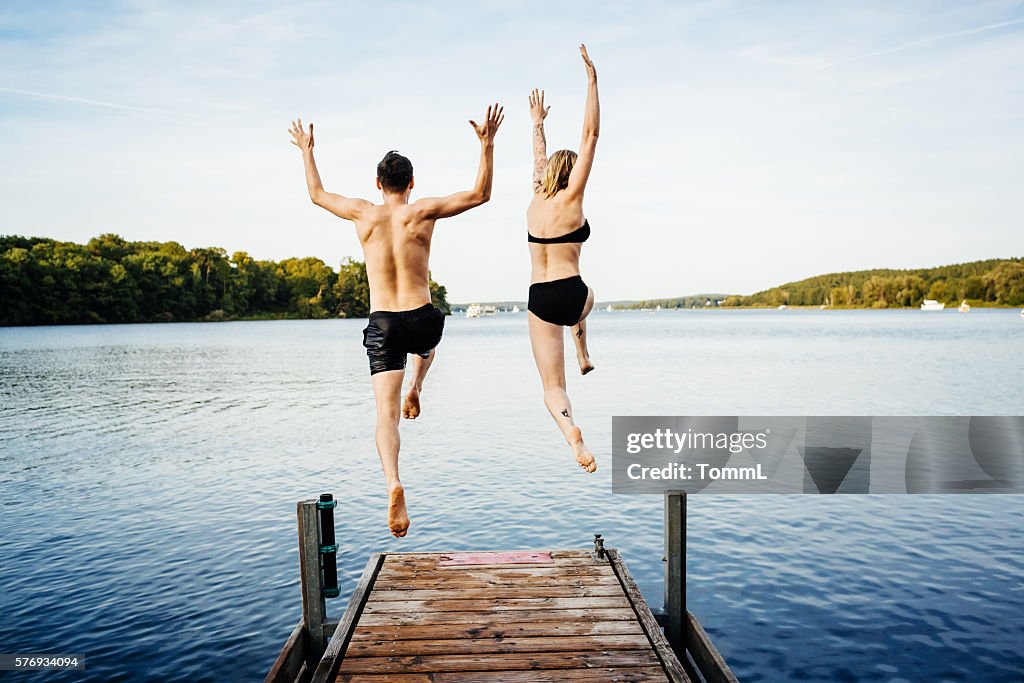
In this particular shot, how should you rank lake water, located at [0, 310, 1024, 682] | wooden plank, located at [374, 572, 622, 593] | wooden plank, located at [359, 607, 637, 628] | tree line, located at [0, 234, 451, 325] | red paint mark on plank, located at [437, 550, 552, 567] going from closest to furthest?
wooden plank, located at [359, 607, 637, 628]
wooden plank, located at [374, 572, 622, 593]
red paint mark on plank, located at [437, 550, 552, 567]
lake water, located at [0, 310, 1024, 682]
tree line, located at [0, 234, 451, 325]

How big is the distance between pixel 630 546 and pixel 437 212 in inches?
565

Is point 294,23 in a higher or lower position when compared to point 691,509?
higher

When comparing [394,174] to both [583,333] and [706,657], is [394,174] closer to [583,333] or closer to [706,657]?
[583,333]

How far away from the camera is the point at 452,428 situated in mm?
34844

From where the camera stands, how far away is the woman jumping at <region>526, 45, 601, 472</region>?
188 inches

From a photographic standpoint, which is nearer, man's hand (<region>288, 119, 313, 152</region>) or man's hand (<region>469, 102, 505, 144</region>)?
man's hand (<region>469, 102, 505, 144</region>)

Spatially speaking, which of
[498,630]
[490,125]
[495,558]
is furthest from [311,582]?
[490,125]

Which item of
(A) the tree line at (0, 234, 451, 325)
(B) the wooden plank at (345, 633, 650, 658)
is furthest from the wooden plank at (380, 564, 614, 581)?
(A) the tree line at (0, 234, 451, 325)

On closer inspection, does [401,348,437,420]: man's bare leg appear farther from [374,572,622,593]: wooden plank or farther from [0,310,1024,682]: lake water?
[0,310,1024,682]: lake water

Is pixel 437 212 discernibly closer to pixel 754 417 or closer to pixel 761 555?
pixel 761 555

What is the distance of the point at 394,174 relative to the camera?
4.88 metres

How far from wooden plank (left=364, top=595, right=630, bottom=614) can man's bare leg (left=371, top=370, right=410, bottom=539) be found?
3.97 m

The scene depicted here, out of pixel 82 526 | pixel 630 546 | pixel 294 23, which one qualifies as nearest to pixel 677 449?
pixel 630 546

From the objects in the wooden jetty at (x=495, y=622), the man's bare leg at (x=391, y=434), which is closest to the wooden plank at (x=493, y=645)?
the wooden jetty at (x=495, y=622)
